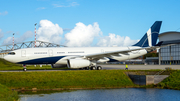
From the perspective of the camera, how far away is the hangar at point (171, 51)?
58.9 m

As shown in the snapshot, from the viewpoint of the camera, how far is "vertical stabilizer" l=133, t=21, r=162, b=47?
34109 millimetres

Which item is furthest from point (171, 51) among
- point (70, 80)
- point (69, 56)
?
point (70, 80)

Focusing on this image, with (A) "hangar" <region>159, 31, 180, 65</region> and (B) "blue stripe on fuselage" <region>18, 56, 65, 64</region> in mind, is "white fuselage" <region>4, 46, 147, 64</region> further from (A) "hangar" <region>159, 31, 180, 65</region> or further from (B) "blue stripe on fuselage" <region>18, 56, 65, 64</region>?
(A) "hangar" <region>159, 31, 180, 65</region>

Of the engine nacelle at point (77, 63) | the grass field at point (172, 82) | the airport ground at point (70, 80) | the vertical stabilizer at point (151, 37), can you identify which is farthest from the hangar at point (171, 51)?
the engine nacelle at point (77, 63)

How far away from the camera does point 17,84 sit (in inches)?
808

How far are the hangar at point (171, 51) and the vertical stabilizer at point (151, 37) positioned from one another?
2684 cm

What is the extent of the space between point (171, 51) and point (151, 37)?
98.6ft

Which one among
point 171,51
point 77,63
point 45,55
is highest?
point 171,51

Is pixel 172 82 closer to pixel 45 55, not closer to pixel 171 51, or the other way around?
pixel 45 55

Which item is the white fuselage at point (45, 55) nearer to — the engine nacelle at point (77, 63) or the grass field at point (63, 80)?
the engine nacelle at point (77, 63)

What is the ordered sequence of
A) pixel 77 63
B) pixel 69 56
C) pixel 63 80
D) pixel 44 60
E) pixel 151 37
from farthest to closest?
pixel 151 37, pixel 69 56, pixel 44 60, pixel 77 63, pixel 63 80

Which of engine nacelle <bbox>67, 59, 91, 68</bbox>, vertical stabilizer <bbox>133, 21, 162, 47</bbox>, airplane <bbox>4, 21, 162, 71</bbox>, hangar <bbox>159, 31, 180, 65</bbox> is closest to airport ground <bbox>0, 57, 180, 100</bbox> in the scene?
engine nacelle <bbox>67, 59, 91, 68</bbox>

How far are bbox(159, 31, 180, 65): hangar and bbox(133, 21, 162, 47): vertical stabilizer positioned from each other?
2684cm

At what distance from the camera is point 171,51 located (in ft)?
199
